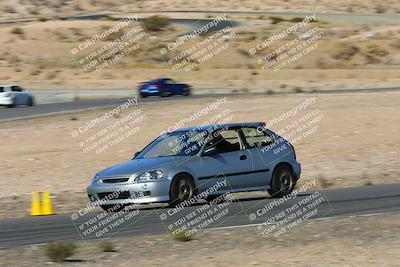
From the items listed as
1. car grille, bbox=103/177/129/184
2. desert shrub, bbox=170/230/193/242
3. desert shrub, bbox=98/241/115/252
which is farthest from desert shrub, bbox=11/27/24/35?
desert shrub, bbox=98/241/115/252

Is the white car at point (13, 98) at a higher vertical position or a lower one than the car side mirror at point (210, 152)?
higher

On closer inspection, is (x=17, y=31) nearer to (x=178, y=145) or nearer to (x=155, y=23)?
(x=155, y=23)

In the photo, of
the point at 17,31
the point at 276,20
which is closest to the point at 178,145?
the point at 17,31

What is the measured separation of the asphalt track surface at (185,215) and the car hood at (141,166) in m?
0.66

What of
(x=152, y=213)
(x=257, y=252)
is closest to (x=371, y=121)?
(x=152, y=213)

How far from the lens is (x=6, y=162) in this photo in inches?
997

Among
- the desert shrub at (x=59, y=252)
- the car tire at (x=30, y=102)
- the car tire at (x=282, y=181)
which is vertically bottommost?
the car tire at (x=282, y=181)

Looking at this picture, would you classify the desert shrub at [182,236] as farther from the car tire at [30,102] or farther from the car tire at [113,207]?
the car tire at [30,102]

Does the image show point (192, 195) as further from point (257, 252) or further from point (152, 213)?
point (257, 252)

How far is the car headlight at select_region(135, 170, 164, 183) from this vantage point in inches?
618

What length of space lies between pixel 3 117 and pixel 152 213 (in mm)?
23175

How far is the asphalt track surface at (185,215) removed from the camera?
42.7ft

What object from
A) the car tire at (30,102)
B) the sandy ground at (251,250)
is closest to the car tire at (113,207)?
the sandy ground at (251,250)

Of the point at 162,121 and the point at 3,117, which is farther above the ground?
the point at 3,117
